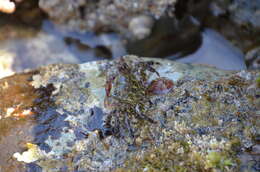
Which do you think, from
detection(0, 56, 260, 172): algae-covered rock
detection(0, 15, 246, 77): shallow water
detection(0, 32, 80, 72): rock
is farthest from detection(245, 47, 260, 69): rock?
detection(0, 32, 80, 72): rock

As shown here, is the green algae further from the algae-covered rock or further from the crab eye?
the crab eye

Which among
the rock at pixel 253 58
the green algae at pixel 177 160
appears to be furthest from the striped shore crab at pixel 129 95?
the rock at pixel 253 58

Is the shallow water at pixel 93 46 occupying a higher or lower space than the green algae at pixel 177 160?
higher

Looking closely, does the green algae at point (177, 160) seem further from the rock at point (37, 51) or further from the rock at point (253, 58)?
the rock at point (37, 51)

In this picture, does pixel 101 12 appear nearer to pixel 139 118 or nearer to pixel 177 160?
pixel 139 118

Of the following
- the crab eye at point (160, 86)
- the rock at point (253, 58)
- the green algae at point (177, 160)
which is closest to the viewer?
the green algae at point (177, 160)

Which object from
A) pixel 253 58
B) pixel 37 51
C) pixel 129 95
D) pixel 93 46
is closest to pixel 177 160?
pixel 129 95
